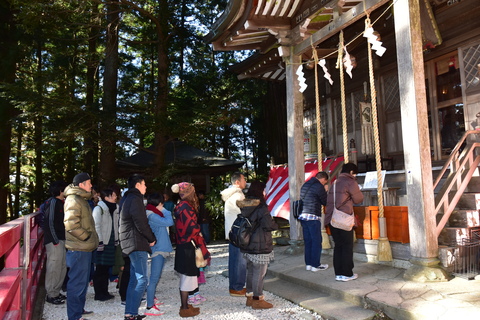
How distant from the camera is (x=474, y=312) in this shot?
11.6 ft

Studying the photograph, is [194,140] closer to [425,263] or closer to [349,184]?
[349,184]

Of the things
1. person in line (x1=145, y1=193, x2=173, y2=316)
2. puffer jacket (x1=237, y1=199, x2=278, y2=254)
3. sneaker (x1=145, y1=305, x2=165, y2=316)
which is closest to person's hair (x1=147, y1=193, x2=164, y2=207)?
person in line (x1=145, y1=193, x2=173, y2=316)

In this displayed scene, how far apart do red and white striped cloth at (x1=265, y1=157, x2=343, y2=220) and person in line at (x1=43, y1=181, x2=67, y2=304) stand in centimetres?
501

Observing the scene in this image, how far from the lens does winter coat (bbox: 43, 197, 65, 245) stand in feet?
17.3

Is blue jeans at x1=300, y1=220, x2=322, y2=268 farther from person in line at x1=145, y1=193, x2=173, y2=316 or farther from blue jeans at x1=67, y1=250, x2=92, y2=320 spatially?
blue jeans at x1=67, y1=250, x2=92, y2=320

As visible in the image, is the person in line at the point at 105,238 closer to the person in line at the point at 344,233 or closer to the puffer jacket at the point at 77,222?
the puffer jacket at the point at 77,222

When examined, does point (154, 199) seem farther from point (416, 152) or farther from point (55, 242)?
point (416, 152)

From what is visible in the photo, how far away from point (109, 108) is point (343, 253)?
861 cm

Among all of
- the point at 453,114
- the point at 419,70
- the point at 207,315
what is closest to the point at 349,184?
the point at 419,70

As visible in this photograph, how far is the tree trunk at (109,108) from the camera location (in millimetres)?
10602

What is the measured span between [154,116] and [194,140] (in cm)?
139

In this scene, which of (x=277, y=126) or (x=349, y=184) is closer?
(x=349, y=184)

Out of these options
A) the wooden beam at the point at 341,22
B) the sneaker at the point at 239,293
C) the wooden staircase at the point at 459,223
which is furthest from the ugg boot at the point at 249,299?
the wooden beam at the point at 341,22

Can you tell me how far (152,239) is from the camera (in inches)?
173
